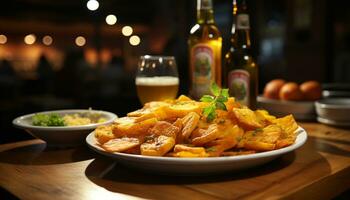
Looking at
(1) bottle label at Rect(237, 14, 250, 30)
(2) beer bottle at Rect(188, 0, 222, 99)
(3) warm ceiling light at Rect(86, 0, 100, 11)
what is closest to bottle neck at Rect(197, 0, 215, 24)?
(2) beer bottle at Rect(188, 0, 222, 99)

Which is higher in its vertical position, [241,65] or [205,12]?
[205,12]

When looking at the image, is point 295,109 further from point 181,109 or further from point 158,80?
point 181,109

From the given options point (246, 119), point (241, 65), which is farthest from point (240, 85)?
point (246, 119)

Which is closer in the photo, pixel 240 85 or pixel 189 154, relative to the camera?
pixel 189 154

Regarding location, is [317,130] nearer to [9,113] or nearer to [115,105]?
[9,113]

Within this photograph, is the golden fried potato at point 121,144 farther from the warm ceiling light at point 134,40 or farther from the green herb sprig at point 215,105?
the warm ceiling light at point 134,40

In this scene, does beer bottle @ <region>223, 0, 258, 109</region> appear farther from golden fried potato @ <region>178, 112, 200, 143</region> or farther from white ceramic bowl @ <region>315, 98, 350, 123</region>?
golden fried potato @ <region>178, 112, 200, 143</region>

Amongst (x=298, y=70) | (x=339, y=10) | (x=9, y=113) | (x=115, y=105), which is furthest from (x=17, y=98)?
(x=339, y=10)
